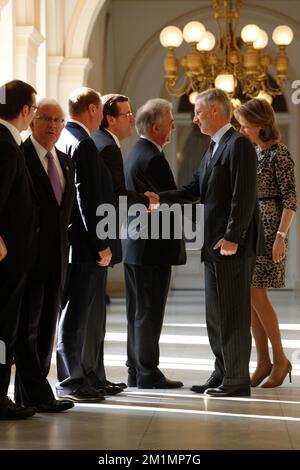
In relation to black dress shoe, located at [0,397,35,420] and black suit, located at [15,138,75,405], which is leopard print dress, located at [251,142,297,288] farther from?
black dress shoe, located at [0,397,35,420]

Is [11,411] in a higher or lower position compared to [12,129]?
lower

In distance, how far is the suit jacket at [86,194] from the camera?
Answer: 588 centimetres

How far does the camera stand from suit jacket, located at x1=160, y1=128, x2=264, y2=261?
6027 millimetres

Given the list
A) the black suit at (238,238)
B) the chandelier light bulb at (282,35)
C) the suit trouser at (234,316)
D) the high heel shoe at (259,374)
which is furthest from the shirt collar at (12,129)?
the chandelier light bulb at (282,35)

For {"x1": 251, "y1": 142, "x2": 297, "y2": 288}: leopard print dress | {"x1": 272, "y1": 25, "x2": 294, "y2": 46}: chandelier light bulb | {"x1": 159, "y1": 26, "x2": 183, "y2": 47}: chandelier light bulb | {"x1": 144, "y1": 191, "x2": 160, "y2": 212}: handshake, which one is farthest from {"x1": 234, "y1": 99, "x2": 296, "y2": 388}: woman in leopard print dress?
{"x1": 272, "y1": 25, "x2": 294, "y2": 46}: chandelier light bulb

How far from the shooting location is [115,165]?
6.20 meters

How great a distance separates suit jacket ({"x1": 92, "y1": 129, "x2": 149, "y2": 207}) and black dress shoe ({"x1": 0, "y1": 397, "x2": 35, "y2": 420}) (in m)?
1.51

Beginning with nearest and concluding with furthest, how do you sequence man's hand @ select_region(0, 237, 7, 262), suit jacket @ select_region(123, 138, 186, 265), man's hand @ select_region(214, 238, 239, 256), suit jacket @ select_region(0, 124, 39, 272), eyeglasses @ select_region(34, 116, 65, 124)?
man's hand @ select_region(0, 237, 7, 262), suit jacket @ select_region(0, 124, 39, 272), eyeglasses @ select_region(34, 116, 65, 124), man's hand @ select_region(214, 238, 239, 256), suit jacket @ select_region(123, 138, 186, 265)

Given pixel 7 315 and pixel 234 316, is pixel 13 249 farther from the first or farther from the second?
pixel 234 316

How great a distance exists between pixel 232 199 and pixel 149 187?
2.37 ft

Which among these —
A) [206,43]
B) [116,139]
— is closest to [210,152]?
[116,139]

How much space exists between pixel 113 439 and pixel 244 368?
1576 millimetres

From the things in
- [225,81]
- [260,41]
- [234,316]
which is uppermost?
[260,41]

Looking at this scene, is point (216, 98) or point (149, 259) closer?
point (216, 98)
